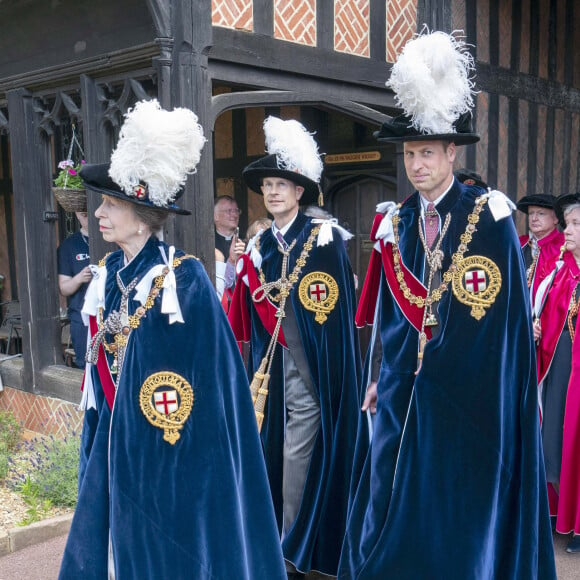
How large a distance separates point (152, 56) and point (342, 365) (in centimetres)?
247

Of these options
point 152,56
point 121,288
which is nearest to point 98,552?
point 121,288

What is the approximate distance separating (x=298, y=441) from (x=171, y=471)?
4.37 ft

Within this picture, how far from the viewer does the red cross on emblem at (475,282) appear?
3.40 metres

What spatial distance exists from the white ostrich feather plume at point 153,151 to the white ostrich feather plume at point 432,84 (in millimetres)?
996

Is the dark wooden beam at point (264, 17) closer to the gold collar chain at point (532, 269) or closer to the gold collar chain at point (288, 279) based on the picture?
the gold collar chain at point (288, 279)

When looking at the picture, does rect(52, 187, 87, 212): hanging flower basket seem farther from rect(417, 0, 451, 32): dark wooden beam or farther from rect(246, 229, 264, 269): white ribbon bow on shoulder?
rect(417, 0, 451, 32): dark wooden beam

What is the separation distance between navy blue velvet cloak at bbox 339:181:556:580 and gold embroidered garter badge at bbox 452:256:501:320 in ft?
0.08

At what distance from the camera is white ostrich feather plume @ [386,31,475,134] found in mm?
3387

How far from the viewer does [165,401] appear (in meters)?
2.96

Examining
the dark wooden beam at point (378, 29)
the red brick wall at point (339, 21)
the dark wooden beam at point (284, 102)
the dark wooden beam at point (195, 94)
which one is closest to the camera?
the dark wooden beam at point (195, 94)

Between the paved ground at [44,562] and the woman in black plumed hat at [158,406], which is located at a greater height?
the woman in black plumed hat at [158,406]

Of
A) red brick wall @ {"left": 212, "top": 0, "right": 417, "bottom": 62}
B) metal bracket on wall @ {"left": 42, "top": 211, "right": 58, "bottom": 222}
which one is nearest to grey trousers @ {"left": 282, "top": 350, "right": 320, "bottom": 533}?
red brick wall @ {"left": 212, "top": 0, "right": 417, "bottom": 62}

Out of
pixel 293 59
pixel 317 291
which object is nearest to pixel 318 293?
pixel 317 291

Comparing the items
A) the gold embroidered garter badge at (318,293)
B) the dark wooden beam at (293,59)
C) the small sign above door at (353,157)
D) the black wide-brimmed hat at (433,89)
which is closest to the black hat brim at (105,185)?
the black wide-brimmed hat at (433,89)
